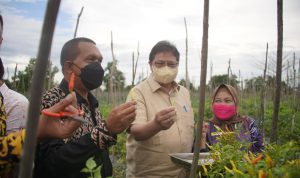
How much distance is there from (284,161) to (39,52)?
34.5 inches

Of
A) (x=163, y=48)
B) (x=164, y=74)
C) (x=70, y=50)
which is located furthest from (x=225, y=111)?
(x=70, y=50)

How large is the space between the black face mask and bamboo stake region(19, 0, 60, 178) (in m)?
1.48

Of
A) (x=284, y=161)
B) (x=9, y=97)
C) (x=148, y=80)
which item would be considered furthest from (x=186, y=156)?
(x=9, y=97)

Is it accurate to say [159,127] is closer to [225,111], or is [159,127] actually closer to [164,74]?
[164,74]

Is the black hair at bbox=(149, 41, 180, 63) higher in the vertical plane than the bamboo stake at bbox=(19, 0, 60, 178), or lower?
higher

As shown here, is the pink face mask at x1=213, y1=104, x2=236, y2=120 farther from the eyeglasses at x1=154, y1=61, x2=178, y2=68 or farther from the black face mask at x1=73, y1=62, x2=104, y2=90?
the black face mask at x1=73, y1=62, x2=104, y2=90

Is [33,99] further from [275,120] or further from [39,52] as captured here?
[275,120]

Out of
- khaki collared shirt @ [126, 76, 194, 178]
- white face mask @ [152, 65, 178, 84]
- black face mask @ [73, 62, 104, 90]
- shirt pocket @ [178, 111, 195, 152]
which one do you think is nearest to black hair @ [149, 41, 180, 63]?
white face mask @ [152, 65, 178, 84]

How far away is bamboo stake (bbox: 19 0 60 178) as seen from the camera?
1.62 feet

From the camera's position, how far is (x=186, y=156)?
1.77 m

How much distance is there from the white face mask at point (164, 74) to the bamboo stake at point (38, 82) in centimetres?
203

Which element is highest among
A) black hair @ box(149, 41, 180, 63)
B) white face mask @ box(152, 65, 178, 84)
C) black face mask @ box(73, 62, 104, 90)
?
black hair @ box(149, 41, 180, 63)

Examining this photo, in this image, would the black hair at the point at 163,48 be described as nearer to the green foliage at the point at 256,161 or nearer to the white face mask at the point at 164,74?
the white face mask at the point at 164,74

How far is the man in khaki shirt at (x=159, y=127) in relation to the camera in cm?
232
